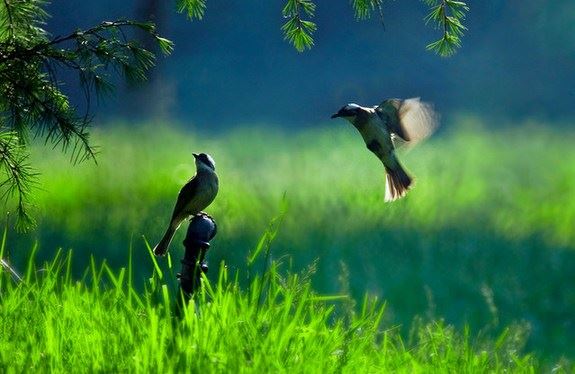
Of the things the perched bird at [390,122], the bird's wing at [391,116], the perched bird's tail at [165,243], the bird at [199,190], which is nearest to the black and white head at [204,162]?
the bird at [199,190]

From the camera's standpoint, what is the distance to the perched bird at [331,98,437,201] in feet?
9.55

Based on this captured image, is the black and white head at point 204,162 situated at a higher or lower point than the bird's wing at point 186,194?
higher

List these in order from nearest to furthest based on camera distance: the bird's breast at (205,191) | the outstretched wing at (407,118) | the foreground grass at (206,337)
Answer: the foreground grass at (206,337) < the bird's breast at (205,191) < the outstretched wing at (407,118)

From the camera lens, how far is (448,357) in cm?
263

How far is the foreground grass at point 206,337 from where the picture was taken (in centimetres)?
233

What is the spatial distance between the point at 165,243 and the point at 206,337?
425 millimetres

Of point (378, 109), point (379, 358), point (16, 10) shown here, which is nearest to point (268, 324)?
point (379, 358)

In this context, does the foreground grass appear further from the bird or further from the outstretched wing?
the outstretched wing

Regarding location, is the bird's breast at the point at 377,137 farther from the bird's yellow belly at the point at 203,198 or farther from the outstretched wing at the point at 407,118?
the bird's yellow belly at the point at 203,198

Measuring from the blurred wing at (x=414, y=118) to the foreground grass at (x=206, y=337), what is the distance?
0.53 meters

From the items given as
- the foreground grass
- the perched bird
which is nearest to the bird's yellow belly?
the foreground grass

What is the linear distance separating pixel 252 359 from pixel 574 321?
217cm

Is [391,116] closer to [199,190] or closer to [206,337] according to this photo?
[199,190]

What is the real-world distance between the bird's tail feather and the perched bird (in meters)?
0.05
